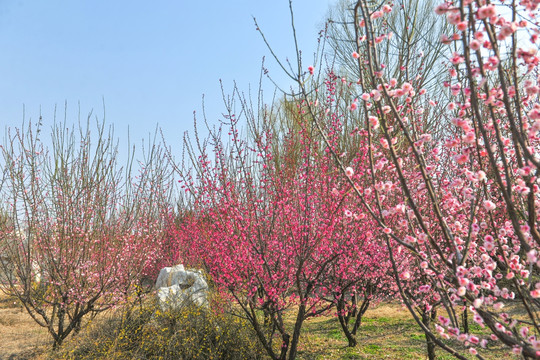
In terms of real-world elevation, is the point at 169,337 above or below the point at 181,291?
below

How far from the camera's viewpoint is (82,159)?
7383mm

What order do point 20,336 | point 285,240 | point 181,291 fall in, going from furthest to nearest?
→ point 20,336 → point 181,291 → point 285,240

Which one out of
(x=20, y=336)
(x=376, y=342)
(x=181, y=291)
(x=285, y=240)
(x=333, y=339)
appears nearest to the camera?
(x=285, y=240)

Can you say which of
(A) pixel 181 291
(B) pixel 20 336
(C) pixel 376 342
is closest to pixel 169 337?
(A) pixel 181 291

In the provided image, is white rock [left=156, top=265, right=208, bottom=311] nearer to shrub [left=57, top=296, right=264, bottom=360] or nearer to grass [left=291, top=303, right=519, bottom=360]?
shrub [left=57, top=296, right=264, bottom=360]

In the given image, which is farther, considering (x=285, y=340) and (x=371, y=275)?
(x=371, y=275)

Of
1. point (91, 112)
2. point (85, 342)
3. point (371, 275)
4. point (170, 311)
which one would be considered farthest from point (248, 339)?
point (91, 112)

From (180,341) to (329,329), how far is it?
3951 mm

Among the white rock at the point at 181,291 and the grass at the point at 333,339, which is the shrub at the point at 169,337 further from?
the white rock at the point at 181,291

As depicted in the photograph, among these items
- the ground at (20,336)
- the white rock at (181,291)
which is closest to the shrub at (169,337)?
the white rock at (181,291)

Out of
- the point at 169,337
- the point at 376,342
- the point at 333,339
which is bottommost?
the point at 376,342

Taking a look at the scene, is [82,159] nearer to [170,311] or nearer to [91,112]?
[91,112]

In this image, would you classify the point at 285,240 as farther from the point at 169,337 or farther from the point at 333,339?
the point at 333,339

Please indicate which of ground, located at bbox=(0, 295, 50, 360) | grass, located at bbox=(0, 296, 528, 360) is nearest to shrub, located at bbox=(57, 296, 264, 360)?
grass, located at bbox=(0, 296, 528, 360)
